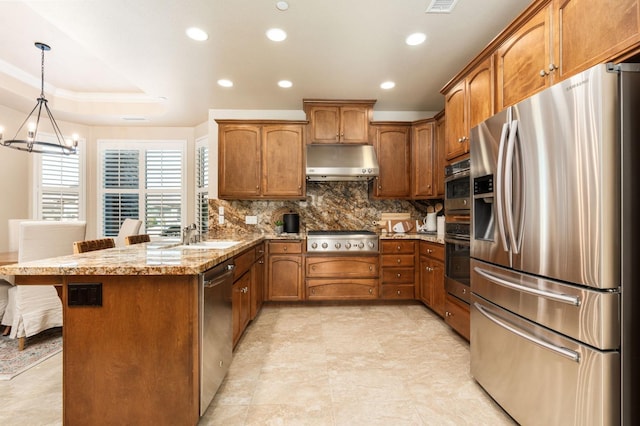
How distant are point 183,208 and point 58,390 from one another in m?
3.40

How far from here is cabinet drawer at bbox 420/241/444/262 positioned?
3093 mm

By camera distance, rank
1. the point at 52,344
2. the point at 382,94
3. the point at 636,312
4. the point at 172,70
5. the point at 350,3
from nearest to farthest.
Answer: the point at 636,312
the point at 350,3
the point at 52,344
the point at 172,70
the point at 382,94

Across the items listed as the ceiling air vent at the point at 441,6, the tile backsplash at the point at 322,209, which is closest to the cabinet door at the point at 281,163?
the tile backsplash at the point at 322,209

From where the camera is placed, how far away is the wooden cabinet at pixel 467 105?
2209mm

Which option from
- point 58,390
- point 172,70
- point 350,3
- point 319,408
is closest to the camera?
point 319,408

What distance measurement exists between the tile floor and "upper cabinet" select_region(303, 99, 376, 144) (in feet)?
7.30

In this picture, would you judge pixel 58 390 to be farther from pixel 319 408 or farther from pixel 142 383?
pixel 319 408

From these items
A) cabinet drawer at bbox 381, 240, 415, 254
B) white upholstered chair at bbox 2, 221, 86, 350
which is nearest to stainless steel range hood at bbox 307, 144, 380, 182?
cabinet drawer at bbox 381, 240, 415, 254

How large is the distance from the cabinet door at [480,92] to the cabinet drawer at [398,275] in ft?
6.16

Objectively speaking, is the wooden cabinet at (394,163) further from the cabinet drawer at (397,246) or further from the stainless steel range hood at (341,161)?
the cabinet drawer at (397,246)

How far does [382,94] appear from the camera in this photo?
3.65m

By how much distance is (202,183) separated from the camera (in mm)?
4914

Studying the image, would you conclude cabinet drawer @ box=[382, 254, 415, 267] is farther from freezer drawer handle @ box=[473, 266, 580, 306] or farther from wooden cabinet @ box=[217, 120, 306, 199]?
freezer drawer handle @ box=[473, 266, 580, 306]

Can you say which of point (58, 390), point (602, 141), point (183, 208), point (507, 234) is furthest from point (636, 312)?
point (183, 208)
